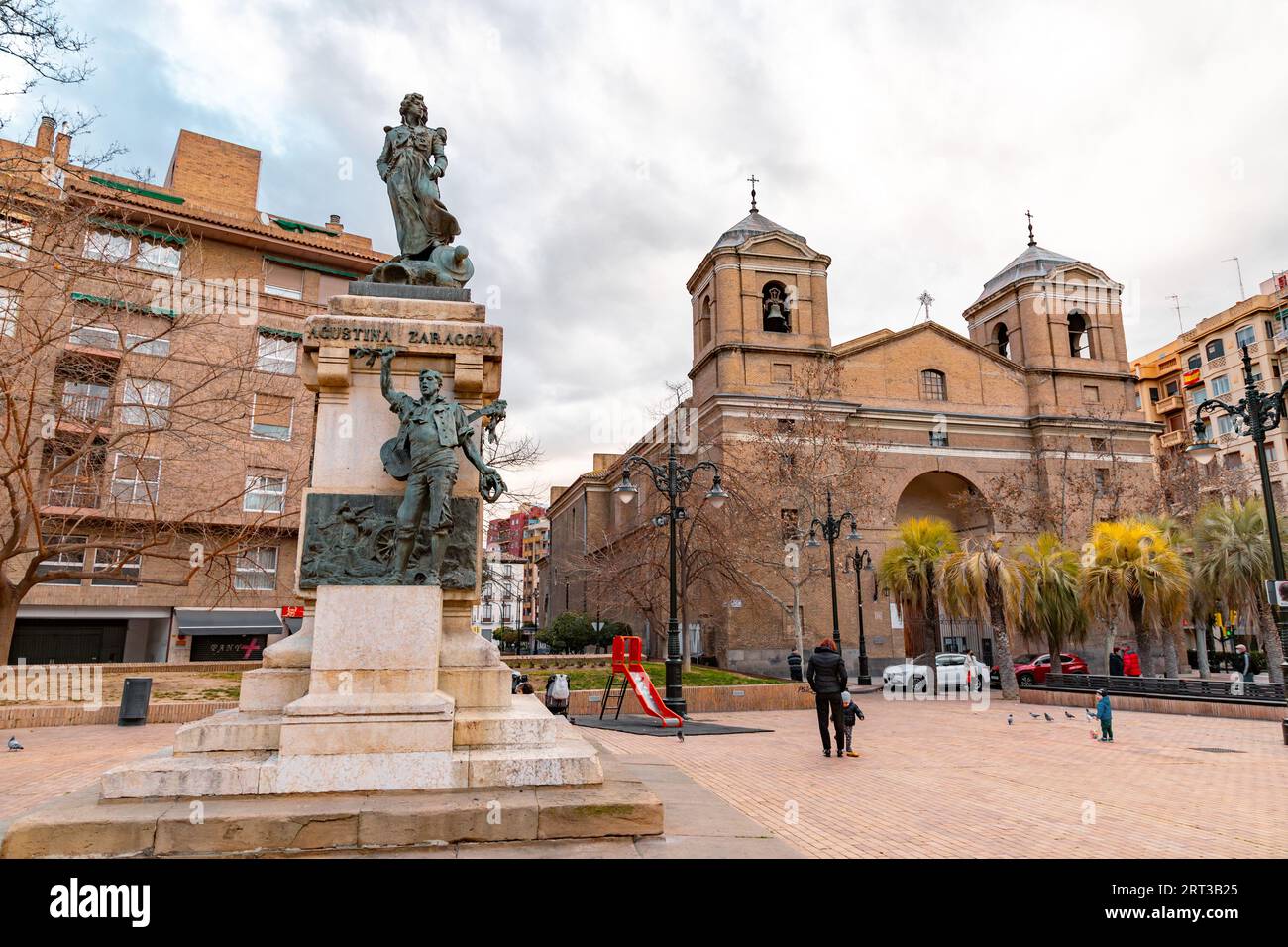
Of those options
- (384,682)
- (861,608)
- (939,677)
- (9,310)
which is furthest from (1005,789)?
(861,608)

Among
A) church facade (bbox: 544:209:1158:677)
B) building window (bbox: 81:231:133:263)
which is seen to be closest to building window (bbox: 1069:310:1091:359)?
church facade (bbox: 544:209:1158:677)

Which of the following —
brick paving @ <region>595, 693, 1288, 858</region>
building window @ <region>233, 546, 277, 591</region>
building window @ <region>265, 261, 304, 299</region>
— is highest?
building window @ <region>265, 261, 304, 299</region>

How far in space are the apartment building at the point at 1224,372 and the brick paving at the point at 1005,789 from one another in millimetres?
40180

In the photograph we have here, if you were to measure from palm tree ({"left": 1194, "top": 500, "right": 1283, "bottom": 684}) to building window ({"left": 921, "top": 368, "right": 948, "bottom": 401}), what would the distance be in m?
17.3

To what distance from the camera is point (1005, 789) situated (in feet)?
28.1

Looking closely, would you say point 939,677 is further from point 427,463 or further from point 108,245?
point 108,245

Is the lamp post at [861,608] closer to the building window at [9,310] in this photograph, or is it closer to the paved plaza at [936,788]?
the paved plaza at [936,788]

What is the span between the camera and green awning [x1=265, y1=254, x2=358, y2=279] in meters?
34.0

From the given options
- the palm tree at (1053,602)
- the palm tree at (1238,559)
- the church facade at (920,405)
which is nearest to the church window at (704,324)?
the church facade at (920,405)

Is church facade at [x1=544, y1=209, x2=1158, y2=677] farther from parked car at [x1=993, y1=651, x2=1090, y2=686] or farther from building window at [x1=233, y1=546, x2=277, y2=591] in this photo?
building window at [x1=233, y1=546, x2=277, y2=591]

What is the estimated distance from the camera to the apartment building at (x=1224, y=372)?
5159 cm

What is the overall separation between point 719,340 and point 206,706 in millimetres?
26377

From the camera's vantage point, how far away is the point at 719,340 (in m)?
36.5

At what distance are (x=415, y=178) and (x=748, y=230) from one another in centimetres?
3358
